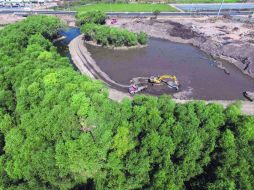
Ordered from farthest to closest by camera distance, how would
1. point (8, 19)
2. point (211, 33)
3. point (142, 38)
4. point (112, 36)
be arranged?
point (8, 19)
point (211, 33)
point (142, 38)
point (112, 36)

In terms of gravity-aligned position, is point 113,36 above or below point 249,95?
above

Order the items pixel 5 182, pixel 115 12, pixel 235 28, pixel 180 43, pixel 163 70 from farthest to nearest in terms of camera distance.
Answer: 1. pixel 115 12
2. pixel 235 28
3. pixel 180 43
4. pixel 163 70
5. pixel 5 182

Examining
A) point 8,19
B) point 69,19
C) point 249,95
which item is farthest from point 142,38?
A: point 8,19

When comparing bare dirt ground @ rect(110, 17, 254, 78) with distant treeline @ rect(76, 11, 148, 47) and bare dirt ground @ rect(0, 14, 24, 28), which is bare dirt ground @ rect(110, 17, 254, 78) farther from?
bare dirt ground @ rect(0, 14, 24, 28)

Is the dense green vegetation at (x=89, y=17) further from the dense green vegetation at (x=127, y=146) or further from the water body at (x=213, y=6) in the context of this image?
the dense green vegetation at (x=127, y=146)

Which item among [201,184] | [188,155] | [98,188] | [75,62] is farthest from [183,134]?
[75,62]

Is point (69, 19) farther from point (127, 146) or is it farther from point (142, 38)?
point (127, 146)

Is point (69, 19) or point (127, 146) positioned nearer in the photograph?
point (127, 146)

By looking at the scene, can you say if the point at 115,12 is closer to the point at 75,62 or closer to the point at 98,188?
→ the point at 75,62
